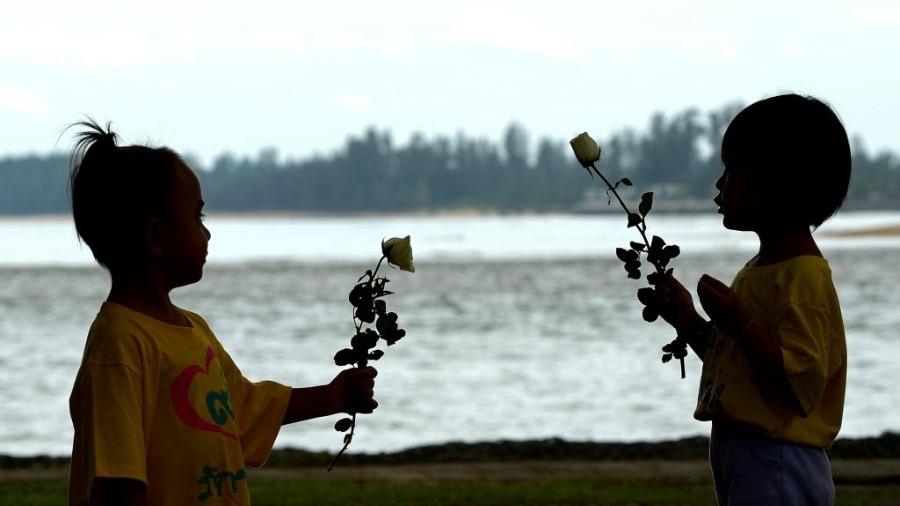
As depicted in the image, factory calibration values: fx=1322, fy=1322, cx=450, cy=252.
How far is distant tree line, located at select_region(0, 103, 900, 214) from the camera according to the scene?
5492 inches

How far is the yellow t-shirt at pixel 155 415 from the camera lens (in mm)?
2525

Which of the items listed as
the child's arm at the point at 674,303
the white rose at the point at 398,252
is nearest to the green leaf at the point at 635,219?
the child's arm at the point at 674,303

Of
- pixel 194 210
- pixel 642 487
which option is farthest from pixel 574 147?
pixel 642 487

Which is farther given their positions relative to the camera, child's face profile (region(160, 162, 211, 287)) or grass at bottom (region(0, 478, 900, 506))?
grass at bottom (region(0, 478, 900, 506))

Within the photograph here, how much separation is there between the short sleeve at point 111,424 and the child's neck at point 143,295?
0.17 meters

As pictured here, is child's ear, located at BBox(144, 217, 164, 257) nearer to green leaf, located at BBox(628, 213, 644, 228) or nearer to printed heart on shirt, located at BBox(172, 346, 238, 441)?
printed heart on shirt, located at BBox(172, 346, 238, 441)

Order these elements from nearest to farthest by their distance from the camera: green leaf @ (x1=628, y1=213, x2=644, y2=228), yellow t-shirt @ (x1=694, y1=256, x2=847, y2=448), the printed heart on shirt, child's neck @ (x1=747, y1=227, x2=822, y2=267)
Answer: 1. the printed heart on shirt
2. yellow t-shirt @ (x1=694, y1=256, x2=847, y2=448)
3. child's neck @ (x1=747, y1=227, x2=822, y2=267)
4. green leaf @ (x1=628, y1=213, x2=644, y2=228)

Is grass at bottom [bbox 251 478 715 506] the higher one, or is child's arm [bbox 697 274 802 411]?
child's arm [bbox 697 274 802 411]

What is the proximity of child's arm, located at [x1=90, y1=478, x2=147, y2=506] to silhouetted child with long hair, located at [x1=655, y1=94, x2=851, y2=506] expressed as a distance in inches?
46.4

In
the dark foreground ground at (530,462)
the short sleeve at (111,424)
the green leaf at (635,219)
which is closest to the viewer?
the short sleeve at (111,424)

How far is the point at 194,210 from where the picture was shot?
9.11ft

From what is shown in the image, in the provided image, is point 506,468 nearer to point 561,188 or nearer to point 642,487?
point 642,487

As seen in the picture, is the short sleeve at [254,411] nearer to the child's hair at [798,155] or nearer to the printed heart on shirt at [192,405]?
the printed heart on shirt at [192,405]

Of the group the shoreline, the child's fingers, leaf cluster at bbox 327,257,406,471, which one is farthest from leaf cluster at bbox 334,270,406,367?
the shoreline
